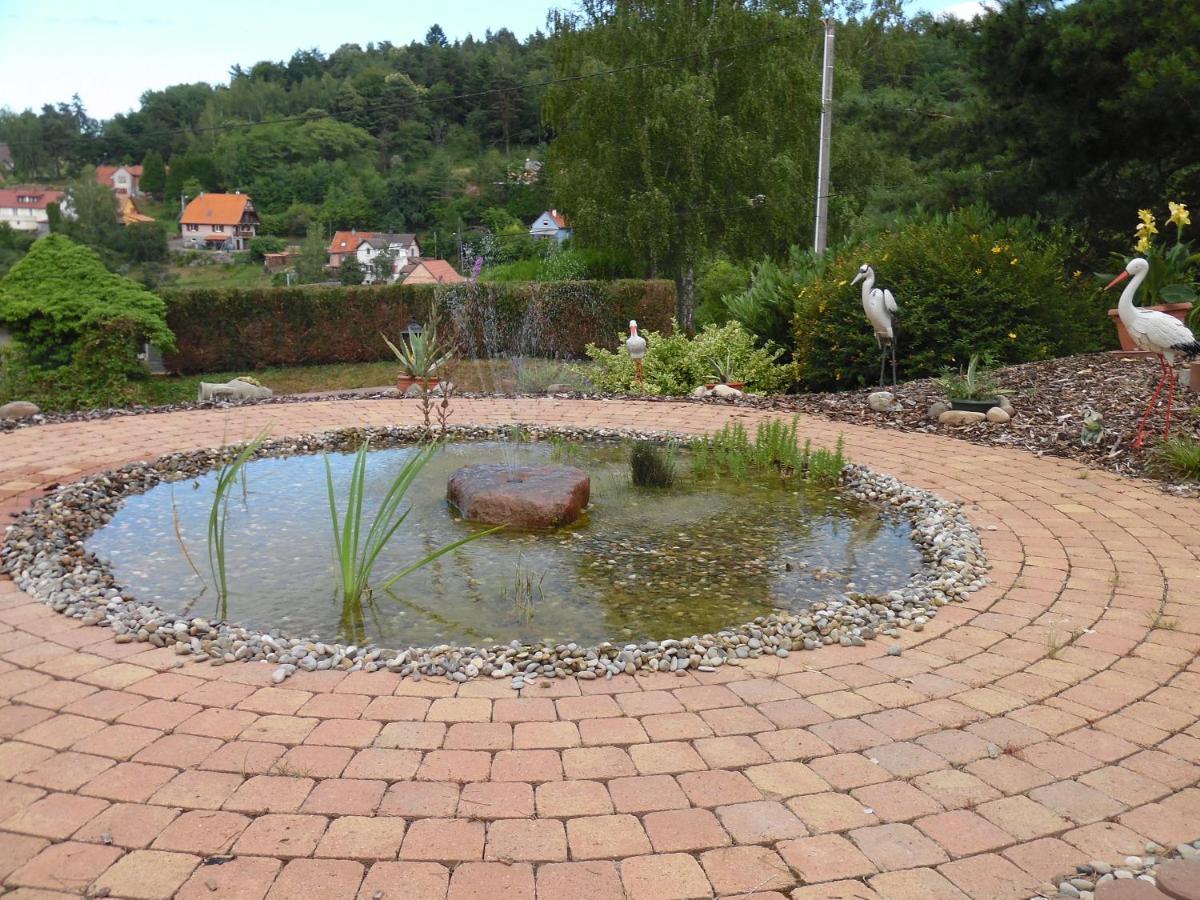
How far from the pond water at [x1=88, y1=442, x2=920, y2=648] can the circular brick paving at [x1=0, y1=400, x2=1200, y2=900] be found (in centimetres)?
50

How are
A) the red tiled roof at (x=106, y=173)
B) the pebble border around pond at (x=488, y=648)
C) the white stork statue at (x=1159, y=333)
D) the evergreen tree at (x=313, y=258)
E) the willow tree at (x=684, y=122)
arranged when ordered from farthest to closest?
1. the red tiled roof at (x=106, y=173)
2. the evergreen tree at (x=313, y=258)
3. the willow tree at (x=684, y=122)
4. the white stork statue at (x=1159, y=333)
5. the pebble border around pond at (x=488, y=648)

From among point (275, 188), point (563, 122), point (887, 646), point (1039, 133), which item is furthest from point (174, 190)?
point (887, 646)

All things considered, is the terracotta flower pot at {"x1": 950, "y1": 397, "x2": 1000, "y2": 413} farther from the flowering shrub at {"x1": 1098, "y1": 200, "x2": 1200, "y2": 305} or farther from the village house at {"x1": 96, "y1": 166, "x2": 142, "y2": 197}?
the village house at {"x1": 96, "y1": 166, "x2": 142, "y2": 197}

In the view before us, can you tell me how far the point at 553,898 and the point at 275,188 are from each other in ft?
180

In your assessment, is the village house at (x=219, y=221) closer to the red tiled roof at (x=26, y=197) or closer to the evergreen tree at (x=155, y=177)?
the evergreen tree at (x=155, y=177)

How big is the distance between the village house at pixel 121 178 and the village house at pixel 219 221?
210 inches

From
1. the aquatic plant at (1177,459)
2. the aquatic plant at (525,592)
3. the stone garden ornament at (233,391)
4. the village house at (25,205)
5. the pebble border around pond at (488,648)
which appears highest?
the village house at (25,205)

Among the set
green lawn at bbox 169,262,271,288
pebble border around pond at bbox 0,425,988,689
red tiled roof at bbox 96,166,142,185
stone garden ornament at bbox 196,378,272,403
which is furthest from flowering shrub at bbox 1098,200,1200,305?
red tiled roof at bbox 96,166,142,185

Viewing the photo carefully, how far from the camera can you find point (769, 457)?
216 inches

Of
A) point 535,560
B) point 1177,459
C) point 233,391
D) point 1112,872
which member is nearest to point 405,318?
point 233,391

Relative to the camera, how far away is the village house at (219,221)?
50.0 m

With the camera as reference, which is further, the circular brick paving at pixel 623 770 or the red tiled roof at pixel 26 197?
the red tiled roof at pixel 26 197

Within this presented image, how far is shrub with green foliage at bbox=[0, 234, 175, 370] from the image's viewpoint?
486 inches

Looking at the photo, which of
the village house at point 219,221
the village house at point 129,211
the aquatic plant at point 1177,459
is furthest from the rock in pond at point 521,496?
the village house at point 129,211
